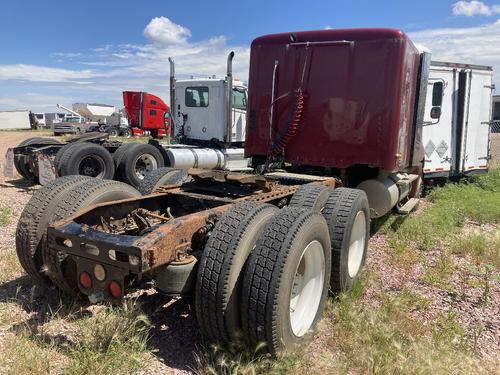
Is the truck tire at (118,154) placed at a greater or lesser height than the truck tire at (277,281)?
greater

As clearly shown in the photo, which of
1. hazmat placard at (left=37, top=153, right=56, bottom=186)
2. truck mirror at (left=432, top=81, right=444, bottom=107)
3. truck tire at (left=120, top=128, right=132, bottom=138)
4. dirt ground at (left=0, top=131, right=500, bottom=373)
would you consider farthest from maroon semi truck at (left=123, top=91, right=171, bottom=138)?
dirt ground at (left=0, top=131, right=500, bottom=373)

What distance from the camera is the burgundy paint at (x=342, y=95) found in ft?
17.4

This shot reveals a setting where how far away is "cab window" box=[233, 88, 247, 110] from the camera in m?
11.5

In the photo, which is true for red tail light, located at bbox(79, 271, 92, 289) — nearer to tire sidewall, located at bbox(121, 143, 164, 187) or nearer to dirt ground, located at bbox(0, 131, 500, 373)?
dirt ground, located at bbox(0, 131, 500, 373)

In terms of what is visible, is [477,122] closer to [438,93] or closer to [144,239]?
[438,93]

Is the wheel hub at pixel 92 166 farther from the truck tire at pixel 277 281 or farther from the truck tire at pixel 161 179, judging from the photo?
the truck tire at pixel 277 281

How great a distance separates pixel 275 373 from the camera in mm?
2629

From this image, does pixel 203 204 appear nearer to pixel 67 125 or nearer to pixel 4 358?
pixel 4 358

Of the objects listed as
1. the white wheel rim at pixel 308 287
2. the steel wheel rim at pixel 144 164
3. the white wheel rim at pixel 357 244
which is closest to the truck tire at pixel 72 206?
the white wheel rim at pixel 308 287

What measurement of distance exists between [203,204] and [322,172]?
2411 mm

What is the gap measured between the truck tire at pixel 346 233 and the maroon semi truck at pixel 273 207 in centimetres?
1

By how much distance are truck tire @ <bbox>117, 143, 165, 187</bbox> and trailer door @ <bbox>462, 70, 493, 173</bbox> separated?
679 centimetres

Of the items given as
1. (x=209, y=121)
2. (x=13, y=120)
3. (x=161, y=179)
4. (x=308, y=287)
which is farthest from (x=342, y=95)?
(x=13, y=120)

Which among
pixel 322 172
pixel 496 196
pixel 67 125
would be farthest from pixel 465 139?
pixel 67 125
